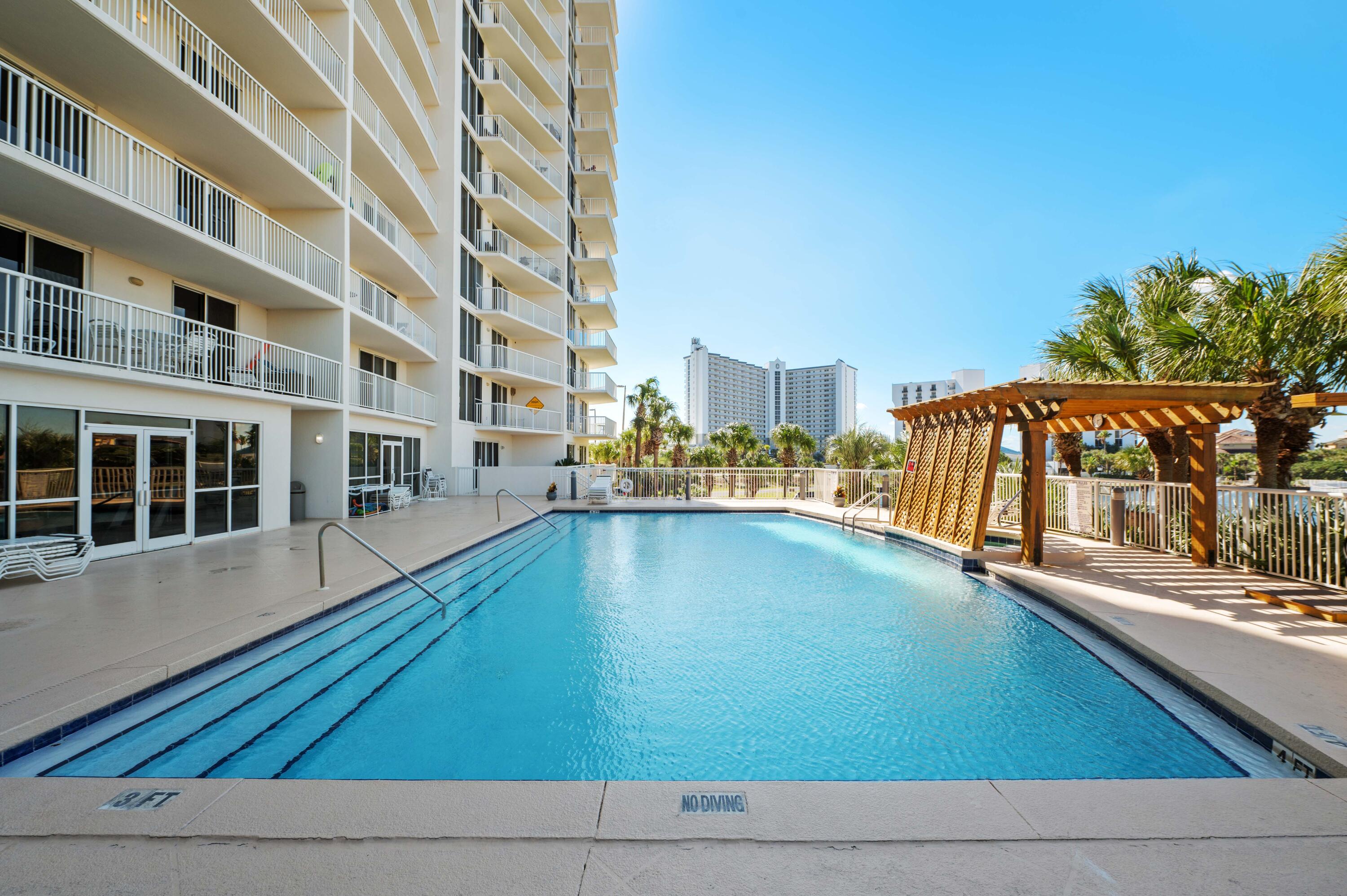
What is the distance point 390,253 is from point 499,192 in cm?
830

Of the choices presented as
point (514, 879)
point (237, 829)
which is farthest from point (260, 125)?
point (514, 879)

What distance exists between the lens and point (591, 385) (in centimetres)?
2817

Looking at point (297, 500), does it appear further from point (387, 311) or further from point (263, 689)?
point (263, 689)

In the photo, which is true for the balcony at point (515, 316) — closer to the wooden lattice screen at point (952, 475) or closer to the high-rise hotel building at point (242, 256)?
the high-rise hotel building at point (242, 256)

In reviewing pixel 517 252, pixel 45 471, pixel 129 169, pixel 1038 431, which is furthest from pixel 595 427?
pixel 1038 431

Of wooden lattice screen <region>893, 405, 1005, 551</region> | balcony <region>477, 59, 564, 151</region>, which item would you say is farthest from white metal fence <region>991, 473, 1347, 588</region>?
balcony <region>477, 59, 564, 151</region>

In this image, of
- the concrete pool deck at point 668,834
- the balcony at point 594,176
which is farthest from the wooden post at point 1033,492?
the balcony at point 594,176

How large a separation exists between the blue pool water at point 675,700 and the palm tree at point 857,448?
23.8m

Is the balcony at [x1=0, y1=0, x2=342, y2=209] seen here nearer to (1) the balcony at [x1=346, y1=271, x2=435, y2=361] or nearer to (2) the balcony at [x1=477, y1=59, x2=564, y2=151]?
(1) the balcony at [x1=346, y1=271, x2=435, y2=361]

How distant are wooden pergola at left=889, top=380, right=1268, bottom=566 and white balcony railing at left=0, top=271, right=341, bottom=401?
12161mm

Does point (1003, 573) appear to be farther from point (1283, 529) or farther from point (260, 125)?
point (260, 125)

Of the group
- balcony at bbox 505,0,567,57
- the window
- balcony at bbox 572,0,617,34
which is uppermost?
balcony at bbox 572,0,617,34

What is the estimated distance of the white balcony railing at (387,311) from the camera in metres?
13.2

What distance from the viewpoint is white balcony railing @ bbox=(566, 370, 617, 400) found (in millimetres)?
27203
